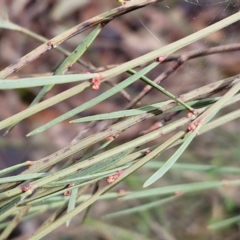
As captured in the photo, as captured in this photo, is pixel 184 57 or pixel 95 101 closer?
pixel 95 101

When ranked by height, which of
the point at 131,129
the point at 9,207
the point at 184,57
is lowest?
the point at 9,207

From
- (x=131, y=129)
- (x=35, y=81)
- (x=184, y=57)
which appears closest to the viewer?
(x=35, y=81)

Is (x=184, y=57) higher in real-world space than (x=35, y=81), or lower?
higher

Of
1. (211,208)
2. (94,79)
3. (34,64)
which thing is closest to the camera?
(94,79)

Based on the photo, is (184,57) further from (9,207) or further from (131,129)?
(131,129)

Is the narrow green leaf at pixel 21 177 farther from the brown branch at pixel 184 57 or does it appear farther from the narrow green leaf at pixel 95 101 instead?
the brown branch at pixel 184 57

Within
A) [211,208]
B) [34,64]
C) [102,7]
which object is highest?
[102,7]

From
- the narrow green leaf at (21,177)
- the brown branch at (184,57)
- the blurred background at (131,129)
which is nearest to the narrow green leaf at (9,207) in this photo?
the narrow green leaf at (21,177)

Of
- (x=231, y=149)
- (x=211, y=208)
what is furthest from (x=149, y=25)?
(x=211, y=208)

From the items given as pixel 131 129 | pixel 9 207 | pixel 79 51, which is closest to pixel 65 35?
pixel 79 51

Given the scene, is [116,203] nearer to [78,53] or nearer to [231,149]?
[231,149]
